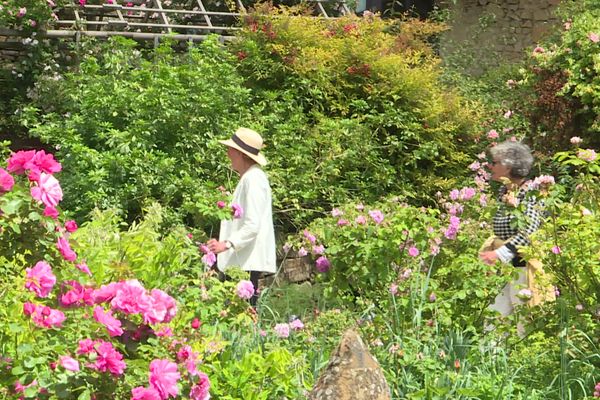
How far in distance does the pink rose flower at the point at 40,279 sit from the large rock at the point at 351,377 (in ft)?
2.64

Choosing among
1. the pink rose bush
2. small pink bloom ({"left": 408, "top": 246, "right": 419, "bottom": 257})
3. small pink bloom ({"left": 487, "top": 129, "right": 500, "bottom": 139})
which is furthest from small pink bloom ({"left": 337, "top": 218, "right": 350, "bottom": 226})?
small pink bloom ({"left": 487, "top": 129, "right": 500, "bottom": 139})

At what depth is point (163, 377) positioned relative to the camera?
2883mm

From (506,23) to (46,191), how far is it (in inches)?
475

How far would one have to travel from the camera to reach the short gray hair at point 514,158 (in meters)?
6.04

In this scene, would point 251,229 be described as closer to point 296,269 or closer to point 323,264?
point 323,264

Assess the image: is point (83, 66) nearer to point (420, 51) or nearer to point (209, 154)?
point (209, 154)

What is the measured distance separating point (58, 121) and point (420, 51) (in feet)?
12.6

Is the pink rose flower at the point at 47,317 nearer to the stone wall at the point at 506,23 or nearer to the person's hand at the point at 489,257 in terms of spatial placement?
the person's hand at the point at 489,257

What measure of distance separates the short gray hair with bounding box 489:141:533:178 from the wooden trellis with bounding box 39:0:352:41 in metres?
4.33

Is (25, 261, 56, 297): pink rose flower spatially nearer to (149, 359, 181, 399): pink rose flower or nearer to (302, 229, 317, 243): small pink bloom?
(149, 359, 181, 399): pink rose flower

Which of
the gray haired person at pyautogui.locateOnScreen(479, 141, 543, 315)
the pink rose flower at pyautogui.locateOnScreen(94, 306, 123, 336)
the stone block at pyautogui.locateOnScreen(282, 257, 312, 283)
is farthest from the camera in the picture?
the stone block at pyautogui.locateOnScreen(282, 257, 312, 283)

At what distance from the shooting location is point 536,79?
32.8 ft

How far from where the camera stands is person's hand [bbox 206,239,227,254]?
221 inches

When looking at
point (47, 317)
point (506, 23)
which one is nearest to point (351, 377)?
point (47, 317)
